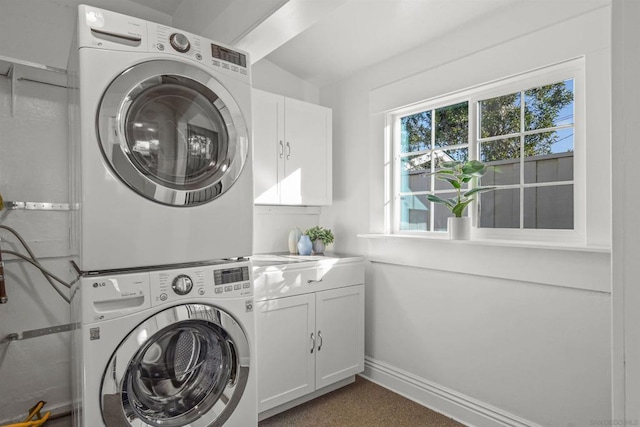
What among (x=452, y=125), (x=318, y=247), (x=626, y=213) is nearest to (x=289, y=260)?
(x=318, y=247)

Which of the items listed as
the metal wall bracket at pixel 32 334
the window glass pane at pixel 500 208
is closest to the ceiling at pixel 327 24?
the window glass pane at pixel 500 208

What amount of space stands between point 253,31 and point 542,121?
5.40 ft

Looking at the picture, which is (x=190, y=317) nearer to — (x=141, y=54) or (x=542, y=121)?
(x=141, y=54)

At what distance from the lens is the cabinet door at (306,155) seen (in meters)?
2.62

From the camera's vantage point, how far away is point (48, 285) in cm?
216

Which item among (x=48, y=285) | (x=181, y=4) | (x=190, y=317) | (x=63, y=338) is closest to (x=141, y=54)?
(x=190, y=317)

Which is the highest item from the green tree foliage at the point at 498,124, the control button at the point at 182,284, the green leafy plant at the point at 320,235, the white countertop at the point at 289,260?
the green tree foliage at the point at 498,124

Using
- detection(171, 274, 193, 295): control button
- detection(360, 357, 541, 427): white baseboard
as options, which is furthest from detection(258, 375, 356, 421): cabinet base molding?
detection(171, 274, 193, 295): control button

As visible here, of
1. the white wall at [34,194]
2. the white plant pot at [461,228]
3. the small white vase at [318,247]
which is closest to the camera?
the white wall at [34,194]

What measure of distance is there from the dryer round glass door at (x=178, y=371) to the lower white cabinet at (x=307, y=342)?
52 centimetres

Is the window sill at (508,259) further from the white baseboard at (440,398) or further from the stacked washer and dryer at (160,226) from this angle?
the stacked washer and dryer at (160,226)

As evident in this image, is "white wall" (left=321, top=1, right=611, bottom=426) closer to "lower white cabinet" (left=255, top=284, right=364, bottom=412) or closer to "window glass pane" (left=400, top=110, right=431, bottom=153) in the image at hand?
"window glass pane" (left=400, top=110, right=431, bottom=153)

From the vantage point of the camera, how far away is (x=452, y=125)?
238 cm

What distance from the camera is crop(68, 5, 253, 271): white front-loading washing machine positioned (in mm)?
1287
